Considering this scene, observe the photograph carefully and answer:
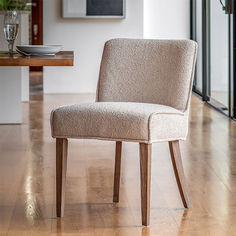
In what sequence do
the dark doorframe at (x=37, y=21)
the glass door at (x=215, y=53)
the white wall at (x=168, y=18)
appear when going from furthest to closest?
the dark doorframe at (x=37, y=21) → the white wall at (x=168, y=18) → the glass door at (x=215, y=53)

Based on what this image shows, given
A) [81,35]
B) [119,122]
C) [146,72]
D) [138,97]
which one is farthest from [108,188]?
[81,35]

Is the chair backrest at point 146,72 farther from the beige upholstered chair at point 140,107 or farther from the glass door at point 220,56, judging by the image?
the glass door at point 220,56

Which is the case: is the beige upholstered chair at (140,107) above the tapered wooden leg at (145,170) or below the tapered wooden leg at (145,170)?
above

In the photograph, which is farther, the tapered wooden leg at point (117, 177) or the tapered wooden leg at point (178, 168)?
the tapered wooden leg at point (117, 177)

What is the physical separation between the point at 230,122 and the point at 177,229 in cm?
312

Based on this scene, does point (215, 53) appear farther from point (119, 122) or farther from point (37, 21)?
point (37, 21)

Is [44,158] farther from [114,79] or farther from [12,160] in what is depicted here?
[114,79]

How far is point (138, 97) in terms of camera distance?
10.6ft

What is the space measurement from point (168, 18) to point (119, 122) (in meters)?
6.05

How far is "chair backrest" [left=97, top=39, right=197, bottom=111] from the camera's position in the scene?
10.2 feet

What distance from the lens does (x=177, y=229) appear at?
9.22 ft

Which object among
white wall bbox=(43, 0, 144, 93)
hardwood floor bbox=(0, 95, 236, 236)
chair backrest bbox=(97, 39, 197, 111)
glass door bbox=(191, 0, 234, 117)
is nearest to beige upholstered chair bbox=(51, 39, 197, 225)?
chair backrest bbox=(97, 39, 197, 111)

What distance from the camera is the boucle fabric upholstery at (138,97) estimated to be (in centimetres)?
276

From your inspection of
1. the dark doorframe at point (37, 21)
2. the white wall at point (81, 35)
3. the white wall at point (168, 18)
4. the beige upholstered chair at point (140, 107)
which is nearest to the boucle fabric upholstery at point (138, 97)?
the beige upholstered chair at point (140, 107)
